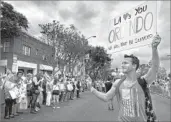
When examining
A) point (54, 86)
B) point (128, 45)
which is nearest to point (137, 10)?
point (128, 45)

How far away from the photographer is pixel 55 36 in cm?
2531

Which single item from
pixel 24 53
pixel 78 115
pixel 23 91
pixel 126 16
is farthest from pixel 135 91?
pixel 24 53

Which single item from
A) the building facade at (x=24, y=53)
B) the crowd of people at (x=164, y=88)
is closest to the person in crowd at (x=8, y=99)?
the crowd of people at (x=164, y=88)

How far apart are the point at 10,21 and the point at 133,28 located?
2475cm

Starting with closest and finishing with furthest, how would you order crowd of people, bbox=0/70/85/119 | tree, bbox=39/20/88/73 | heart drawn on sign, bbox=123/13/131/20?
heart drawn on sign, bbox=123/13/131/20
crowd of people, bbox=0/70/85/119
tree, bbox=39/20/88/73

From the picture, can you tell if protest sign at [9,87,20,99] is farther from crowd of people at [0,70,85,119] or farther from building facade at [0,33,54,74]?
building facade at [0,33,54,74]

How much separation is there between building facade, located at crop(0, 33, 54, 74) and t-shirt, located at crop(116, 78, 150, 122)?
22269 mm

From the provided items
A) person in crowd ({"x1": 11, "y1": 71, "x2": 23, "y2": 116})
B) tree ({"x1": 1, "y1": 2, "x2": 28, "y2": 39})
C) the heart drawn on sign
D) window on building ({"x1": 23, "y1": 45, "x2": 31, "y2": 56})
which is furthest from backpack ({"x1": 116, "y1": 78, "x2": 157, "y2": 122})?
window on building ({"x1": 23, "y1": 45, "x2": 31, "y2": 56})

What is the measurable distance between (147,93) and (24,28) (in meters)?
28.3

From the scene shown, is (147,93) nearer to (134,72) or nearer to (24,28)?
(134,72)

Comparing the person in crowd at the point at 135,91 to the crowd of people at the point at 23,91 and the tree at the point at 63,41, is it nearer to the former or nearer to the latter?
the crowd of people at the point at 23,91

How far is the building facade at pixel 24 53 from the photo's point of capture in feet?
87.9

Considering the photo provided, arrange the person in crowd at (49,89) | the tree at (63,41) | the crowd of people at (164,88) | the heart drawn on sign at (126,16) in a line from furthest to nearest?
the tree at (63,41) < the crowd of people at (164,88) < the person in crowd at (49,89) < the heart drawn on sign at (126,16)

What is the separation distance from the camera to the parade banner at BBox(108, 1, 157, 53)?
303 centimetres
